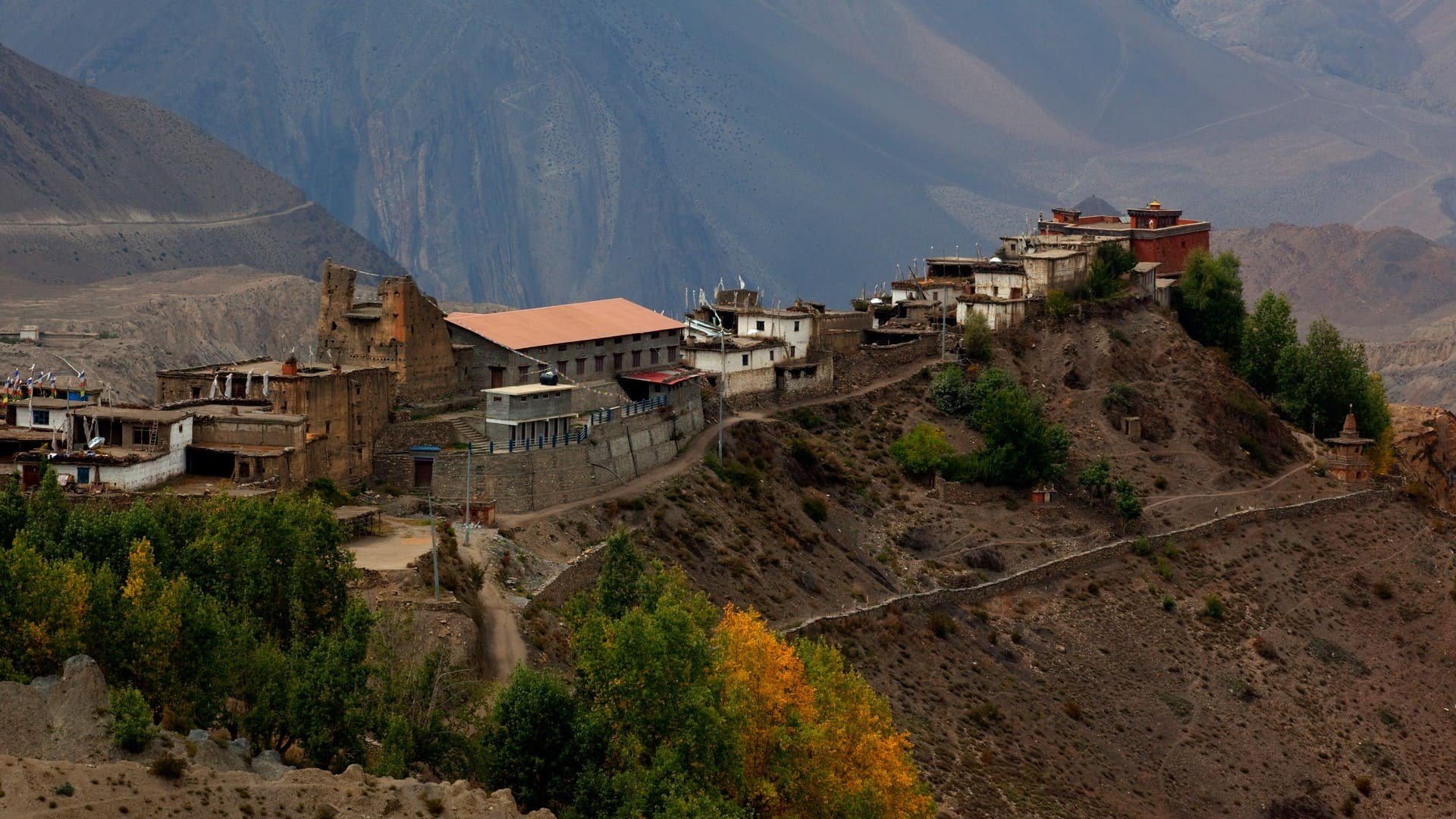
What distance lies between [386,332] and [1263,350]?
2026 inches

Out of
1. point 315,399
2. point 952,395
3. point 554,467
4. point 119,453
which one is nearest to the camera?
point 119,453

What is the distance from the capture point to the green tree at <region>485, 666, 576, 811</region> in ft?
162

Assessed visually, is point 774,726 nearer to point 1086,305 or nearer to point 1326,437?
point 1086,305

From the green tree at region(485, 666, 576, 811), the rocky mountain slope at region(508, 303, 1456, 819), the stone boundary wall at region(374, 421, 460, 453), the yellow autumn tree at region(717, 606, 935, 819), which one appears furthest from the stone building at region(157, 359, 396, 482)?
the green tree at region(485, 666, 576, 811)

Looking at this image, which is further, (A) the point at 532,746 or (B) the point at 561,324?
(B) the point at 561,324

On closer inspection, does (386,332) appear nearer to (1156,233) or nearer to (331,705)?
(331,705)

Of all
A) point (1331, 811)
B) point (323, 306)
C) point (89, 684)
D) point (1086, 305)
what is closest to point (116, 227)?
point (1086, 305)

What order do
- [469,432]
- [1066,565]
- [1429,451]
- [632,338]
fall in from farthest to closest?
[1429,451], [1066,565], [632,338], [469,432]

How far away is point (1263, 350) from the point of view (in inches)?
4257

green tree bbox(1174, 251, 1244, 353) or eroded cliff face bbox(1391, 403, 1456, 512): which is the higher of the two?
green tree bbox(1174, 251, 1244, 353)

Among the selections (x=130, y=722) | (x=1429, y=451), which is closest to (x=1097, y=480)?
(x=1429, y=451)

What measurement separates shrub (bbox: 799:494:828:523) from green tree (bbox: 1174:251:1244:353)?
34296 millimetres

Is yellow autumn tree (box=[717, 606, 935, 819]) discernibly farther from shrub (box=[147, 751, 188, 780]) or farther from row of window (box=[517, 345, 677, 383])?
row of window (box=[517, 345, 677, 383])

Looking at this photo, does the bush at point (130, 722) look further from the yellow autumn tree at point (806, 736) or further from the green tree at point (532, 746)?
the yellow autumn tree at point (806, 736)
